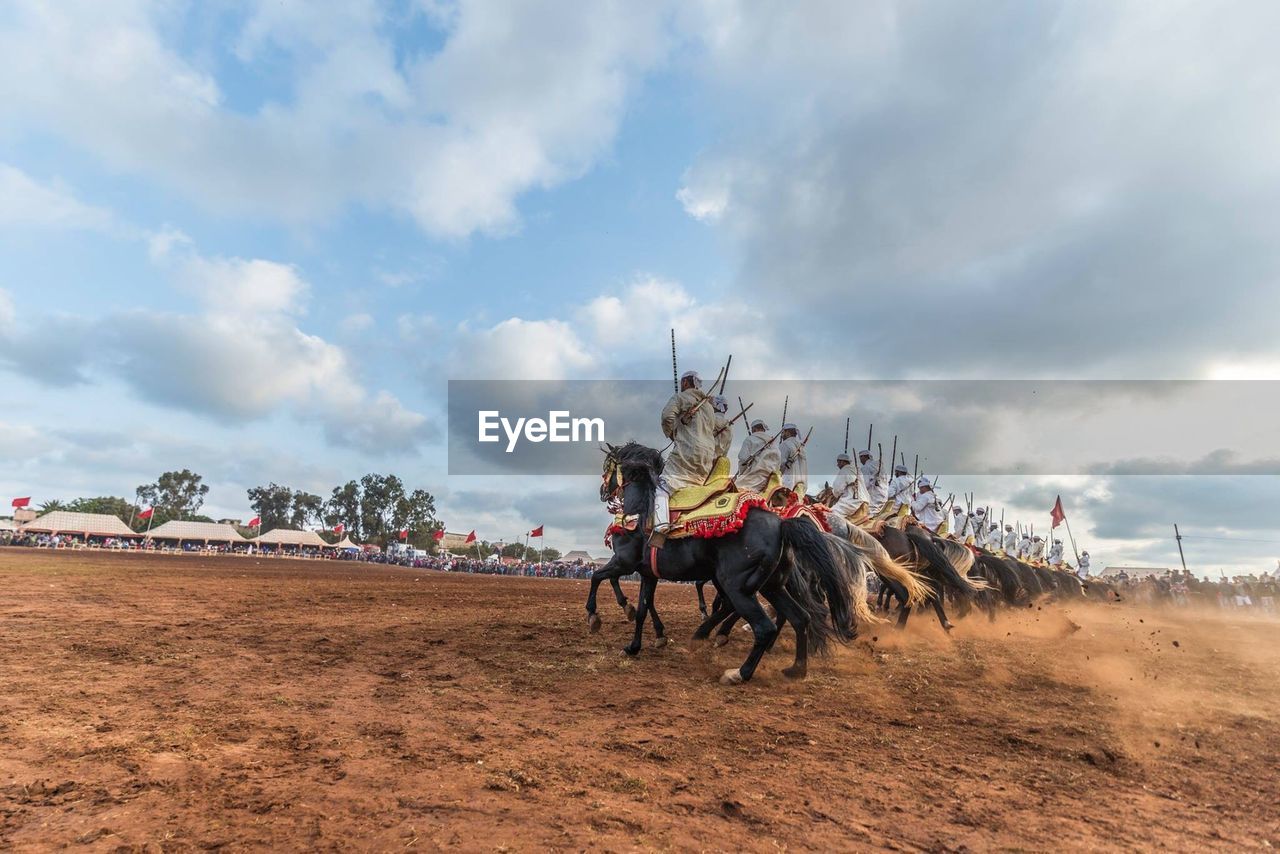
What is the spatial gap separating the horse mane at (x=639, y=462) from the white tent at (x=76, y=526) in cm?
8512

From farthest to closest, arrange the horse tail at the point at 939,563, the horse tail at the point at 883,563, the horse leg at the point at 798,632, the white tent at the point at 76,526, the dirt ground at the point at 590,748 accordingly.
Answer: the white tent at the point at 76,526 < the horse tail at the point at 939,563 < the horse tail at the point at 883,563 < the horse leg at the point at 798,632 < the dirt ground at the point at 590,748

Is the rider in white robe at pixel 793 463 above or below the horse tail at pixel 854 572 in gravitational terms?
above

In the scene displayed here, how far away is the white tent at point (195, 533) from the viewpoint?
235ft

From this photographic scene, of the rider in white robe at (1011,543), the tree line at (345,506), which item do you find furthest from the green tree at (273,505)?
the rider in white robe at (1011,543)

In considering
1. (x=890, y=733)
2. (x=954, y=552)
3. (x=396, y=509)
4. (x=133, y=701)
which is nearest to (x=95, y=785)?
(x=133, y=701)

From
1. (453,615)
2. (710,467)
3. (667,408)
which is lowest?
(453,615)

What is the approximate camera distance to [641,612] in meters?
8.75

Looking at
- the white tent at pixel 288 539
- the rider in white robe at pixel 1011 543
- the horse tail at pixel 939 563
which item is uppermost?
the horse tail at pixel 939 563

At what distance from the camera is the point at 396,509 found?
113 metres

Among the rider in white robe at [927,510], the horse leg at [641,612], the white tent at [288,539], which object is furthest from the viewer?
the white tent at [288,539]

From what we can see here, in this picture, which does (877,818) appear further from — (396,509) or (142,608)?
(396,509)

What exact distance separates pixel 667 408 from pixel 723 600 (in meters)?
3.35

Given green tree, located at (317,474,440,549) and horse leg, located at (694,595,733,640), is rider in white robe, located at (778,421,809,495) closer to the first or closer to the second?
horse leg, located at (694,595,733,640)

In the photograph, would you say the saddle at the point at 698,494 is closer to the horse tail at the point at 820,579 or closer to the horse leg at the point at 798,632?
the horse tail at the point at 820,579
